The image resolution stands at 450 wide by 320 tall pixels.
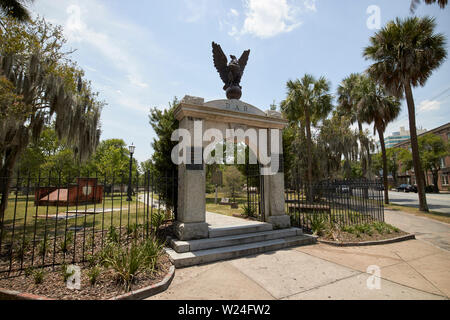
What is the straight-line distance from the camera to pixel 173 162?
741 cm

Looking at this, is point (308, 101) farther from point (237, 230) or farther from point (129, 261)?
point (129, 261)

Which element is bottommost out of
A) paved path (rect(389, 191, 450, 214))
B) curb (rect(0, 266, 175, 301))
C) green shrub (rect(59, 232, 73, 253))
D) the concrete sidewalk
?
paved path (rect(389, 191, 450, 214))

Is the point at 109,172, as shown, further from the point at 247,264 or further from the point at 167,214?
the point at 247,264

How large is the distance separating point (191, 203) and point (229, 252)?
1.63m

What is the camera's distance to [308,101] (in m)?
17.2

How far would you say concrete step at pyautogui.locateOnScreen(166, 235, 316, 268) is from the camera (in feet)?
15.5

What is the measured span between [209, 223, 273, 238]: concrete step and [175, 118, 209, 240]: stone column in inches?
11.7

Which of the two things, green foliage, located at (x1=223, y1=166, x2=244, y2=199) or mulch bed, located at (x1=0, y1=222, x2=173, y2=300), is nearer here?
mulch bed, located at (x1=0, y1=222, x2=173, y2=300)

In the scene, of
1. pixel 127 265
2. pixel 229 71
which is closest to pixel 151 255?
pixel 127 265

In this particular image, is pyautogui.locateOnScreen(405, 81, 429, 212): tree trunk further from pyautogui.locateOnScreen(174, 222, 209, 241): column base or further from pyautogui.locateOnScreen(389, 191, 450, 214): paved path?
pyautogui.locateOnScreen(174, 222, 209, 241): column base

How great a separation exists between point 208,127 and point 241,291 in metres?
4.37


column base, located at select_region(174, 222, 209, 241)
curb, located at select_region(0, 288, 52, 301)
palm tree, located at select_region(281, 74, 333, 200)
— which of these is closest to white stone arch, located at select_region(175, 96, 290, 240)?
column base, located at select_region(174, 222, 209, 241)

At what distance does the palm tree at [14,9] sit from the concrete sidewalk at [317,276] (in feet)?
35.2
